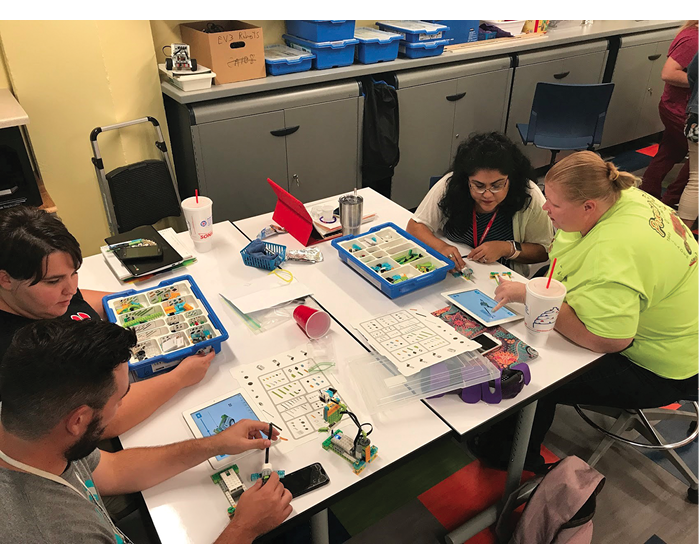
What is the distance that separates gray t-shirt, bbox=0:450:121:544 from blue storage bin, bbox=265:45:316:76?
8.52ft

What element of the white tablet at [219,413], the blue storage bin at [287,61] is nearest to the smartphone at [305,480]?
the white tablet at [219,413]

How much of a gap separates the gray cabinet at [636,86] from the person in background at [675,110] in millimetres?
897

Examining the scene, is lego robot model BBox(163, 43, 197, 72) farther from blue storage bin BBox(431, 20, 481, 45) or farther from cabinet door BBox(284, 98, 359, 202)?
blue storage bin BBox(431, 20, 481, 45)

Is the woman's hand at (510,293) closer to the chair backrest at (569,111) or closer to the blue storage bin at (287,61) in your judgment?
the blue storage bin at (287,61)

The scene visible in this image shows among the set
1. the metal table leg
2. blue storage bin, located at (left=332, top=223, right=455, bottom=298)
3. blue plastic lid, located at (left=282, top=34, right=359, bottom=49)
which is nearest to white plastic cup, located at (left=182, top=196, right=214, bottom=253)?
blue storage bin, located at (left=332, top=223, right=455, bottom=298)

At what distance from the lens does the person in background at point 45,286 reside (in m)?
1.33

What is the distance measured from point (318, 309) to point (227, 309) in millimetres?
301

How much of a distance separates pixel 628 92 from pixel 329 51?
2910 mm

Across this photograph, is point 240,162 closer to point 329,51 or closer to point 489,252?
point 329,51

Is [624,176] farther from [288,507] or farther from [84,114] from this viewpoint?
[84,114]

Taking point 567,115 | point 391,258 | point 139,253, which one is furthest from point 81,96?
point 567,115

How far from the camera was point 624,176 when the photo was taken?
5.33 feet

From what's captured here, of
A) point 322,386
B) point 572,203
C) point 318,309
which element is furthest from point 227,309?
point 572,203

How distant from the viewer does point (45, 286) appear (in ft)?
4.51
